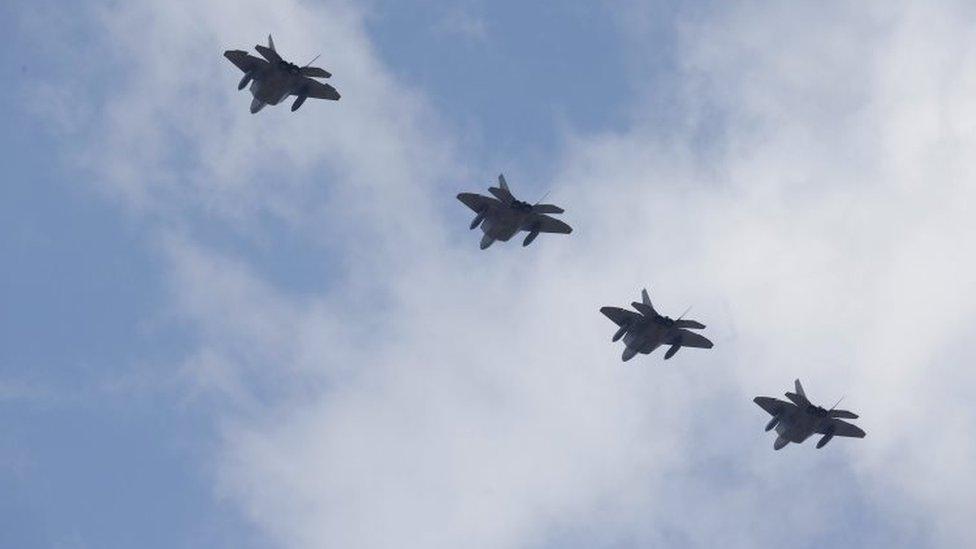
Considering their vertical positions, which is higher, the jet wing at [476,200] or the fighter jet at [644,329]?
the jet wing at [476,200]

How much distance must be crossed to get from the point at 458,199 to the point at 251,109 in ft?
66.0

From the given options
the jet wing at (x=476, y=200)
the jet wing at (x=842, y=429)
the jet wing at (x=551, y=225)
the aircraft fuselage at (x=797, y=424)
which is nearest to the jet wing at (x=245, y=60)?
the jet wing at (x=476, y=200)

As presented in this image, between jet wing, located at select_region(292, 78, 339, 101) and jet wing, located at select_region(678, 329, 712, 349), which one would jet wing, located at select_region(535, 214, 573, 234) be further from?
jet wing, located at select_region(292, 78, 339, 101)

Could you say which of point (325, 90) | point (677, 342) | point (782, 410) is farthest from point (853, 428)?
point (325, 90)

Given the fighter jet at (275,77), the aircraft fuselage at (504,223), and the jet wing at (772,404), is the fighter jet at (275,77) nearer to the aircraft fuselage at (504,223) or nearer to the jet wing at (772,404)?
the aircraft fuselage at (504,223)

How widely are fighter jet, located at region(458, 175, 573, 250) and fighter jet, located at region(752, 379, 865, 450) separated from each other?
25.2m

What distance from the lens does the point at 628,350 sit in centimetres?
13025

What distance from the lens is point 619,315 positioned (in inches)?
5089

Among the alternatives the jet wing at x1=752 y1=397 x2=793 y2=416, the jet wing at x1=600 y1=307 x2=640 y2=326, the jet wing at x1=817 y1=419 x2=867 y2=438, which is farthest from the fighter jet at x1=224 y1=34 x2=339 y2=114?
the jet wing at x1=817 y1=419 x2=867 y2=438

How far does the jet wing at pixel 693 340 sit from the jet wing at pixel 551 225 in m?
14.2

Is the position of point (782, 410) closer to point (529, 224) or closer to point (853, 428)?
point (853, 428)

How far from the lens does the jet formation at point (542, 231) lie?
12331 centimetres

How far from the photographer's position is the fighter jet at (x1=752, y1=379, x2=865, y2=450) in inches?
5133

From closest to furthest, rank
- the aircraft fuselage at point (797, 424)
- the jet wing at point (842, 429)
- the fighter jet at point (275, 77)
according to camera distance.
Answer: the fighter jet at point (275, 77), the aircraft fuselage at point (797, 424), the jet wing at point (842, 429)
